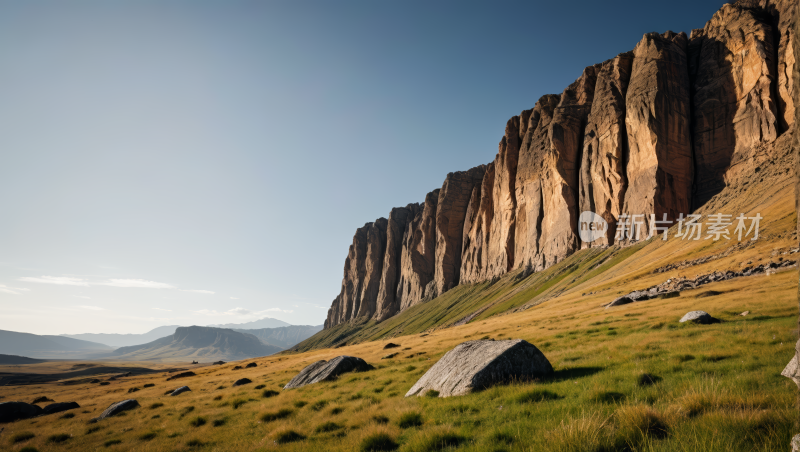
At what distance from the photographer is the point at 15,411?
2670 centimetres

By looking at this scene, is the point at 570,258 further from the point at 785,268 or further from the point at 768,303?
the point at 768,303

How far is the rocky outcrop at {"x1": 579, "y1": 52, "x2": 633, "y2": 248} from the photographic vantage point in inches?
4311

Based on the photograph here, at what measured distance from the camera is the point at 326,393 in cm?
1645

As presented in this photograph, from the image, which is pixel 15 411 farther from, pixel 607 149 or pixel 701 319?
pixel 607 149

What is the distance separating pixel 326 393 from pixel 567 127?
13959cm

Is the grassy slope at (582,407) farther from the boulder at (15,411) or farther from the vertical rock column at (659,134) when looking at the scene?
the vertical rock column at (659,134)

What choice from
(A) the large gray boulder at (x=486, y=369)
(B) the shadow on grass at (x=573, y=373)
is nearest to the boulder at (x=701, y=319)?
(B) the shadow on grass at (x=573, y=373)

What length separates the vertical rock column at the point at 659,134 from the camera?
319 ft

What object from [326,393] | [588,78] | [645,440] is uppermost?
[588,78]

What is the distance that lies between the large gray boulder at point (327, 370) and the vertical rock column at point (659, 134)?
101358 mm

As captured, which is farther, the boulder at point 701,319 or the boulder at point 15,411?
the boulder at point 15,411

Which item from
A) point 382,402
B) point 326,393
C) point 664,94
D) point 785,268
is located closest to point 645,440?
point 382,402

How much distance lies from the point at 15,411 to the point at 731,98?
150 metres

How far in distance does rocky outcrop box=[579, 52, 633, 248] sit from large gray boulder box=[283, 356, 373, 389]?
107594 mm
